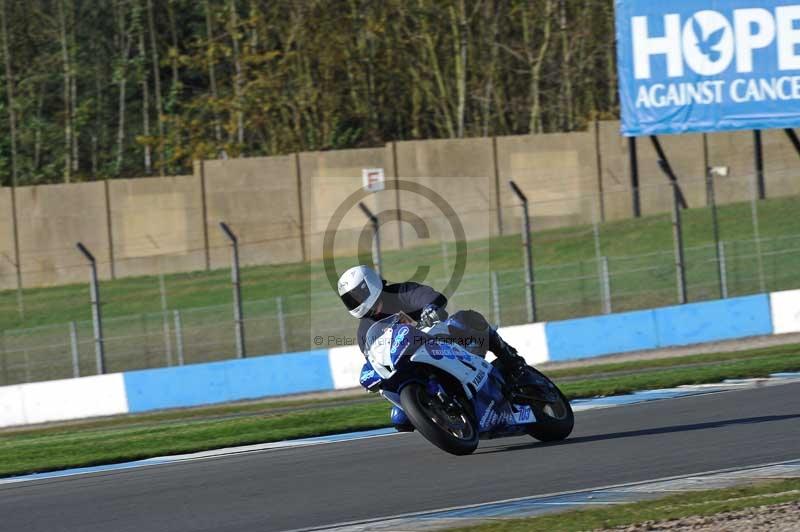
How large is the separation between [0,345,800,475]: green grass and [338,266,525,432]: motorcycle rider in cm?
341

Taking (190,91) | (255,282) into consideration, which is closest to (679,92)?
(255,282)

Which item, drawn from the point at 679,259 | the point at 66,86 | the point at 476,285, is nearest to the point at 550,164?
the point at 476,285

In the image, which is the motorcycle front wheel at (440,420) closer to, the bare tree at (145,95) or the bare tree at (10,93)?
the bare tree at (145,95)

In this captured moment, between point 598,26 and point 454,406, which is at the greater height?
point 598,26

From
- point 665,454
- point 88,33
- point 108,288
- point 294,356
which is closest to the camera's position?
point 665,454

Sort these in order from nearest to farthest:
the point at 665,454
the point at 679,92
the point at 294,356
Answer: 1. the point at 665,454
2. the point at 294,356
3. the point at 679,92

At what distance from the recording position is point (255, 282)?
27266mm

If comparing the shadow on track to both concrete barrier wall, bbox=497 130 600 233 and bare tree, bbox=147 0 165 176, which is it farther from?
bare tree, bbox=147 0 165 176

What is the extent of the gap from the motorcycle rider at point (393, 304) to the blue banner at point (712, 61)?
18643mm

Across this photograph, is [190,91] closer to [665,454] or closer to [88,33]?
[88,33]

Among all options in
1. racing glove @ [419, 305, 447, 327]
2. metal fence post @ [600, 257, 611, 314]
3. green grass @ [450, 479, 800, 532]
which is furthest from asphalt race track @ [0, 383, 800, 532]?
metal fence post @ [600, 257, 611, 314]

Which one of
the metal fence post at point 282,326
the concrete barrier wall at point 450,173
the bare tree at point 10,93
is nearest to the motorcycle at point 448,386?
the metal fence post at point 282,326

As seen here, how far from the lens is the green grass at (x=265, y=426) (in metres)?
12.4

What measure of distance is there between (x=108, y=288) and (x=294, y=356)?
9993mm
